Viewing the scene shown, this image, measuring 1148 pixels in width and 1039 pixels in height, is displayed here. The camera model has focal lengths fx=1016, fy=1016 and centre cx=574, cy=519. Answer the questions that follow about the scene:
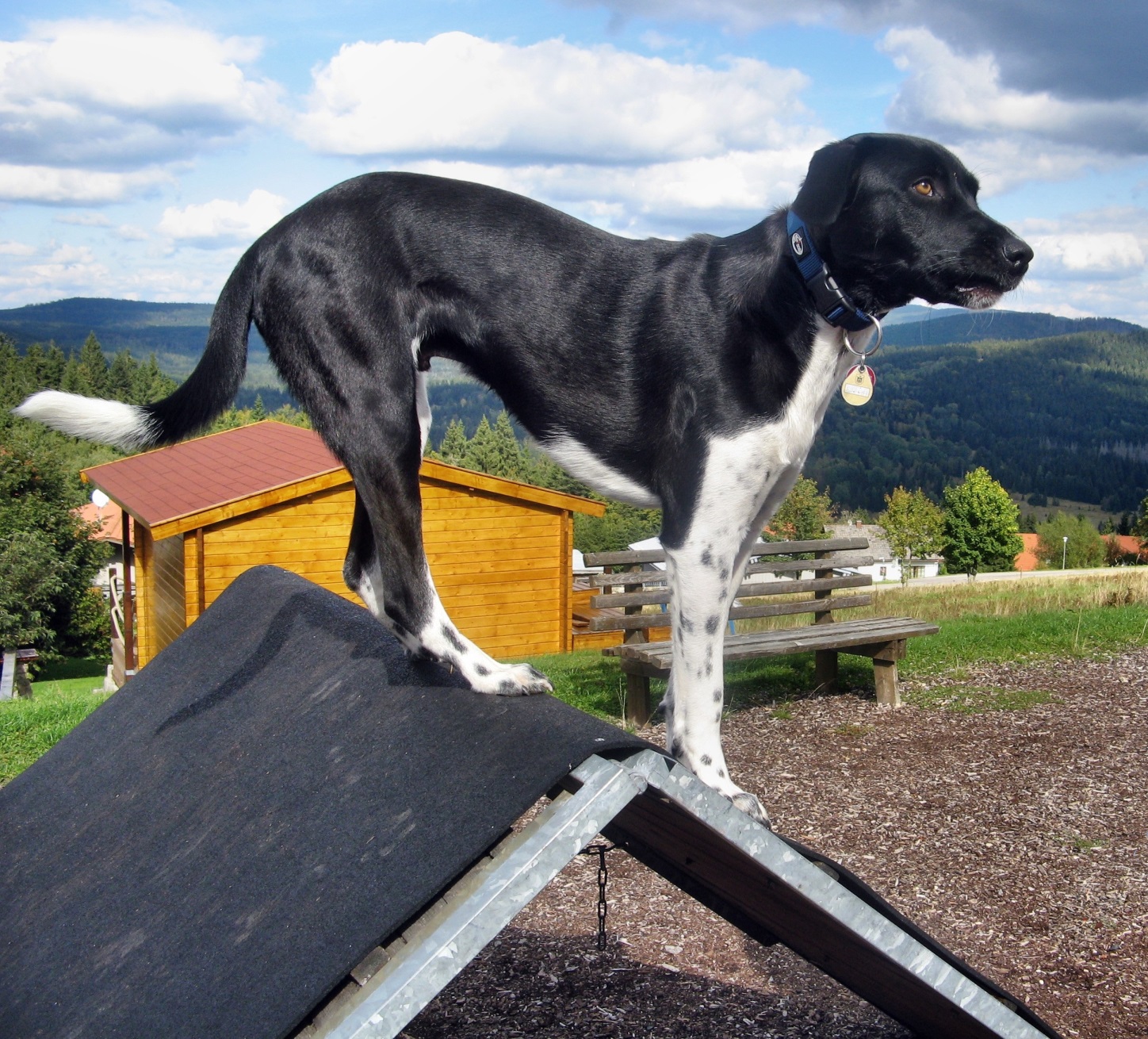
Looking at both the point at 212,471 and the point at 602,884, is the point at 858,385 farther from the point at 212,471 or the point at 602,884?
the point at 212,471

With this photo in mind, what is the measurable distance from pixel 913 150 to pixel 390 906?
69.1 inches

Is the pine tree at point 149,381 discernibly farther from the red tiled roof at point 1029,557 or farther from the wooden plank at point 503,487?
the red tiled roof at point 1029,557

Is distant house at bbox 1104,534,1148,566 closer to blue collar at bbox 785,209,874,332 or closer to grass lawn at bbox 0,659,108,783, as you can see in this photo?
grass lawn at bbox 0,659,108,783

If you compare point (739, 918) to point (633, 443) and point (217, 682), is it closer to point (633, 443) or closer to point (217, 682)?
point (633, 443)

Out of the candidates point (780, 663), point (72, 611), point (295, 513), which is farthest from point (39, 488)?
point (780, 663)

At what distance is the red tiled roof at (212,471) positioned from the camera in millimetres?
14320

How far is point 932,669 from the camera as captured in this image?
831 cm

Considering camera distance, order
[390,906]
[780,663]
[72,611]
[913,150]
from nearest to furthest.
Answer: [390,906], [913,150], [780,663], [72,611]

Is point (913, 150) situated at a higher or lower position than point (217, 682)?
higher

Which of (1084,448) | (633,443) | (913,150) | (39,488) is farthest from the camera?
(1084,448)

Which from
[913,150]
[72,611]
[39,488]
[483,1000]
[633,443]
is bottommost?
[72,611]

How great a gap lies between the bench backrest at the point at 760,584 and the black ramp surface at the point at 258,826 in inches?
157

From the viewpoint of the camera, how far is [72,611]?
34.9 metres

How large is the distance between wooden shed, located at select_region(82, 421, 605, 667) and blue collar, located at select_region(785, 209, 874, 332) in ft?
40.4
